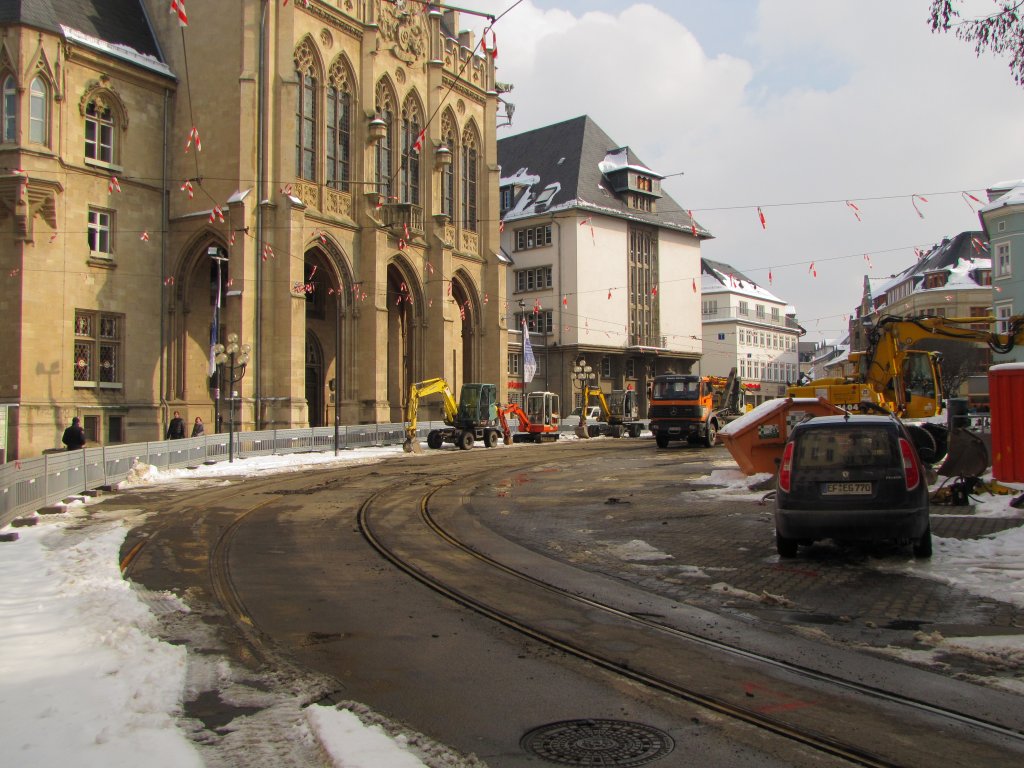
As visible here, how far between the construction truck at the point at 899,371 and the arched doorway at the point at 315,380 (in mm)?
23768

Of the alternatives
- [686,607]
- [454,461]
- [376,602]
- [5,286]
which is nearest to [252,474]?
[454,461]

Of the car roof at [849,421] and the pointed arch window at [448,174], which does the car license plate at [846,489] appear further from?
the pointed arch window at [448,174]

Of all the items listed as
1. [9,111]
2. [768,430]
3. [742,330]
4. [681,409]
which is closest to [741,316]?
[742,330]

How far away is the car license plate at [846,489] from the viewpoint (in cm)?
891

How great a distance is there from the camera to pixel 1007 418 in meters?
14.0

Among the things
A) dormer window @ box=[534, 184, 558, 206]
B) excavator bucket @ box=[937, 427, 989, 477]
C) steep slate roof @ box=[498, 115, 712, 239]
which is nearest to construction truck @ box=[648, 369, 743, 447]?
excavator bucket @ box=[937, 427, 989, 477]

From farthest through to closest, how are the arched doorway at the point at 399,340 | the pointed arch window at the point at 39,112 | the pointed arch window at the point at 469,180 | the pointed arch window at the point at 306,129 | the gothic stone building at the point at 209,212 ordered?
the pointed arch window at the point at 469,180 < the arched doorway at the point at 399,340 < the pointed arch window at the point at 306,129 < the gothic stone building at the point at 209,212 < the pointed arch window at the point at 39,112

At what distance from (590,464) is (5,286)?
68.7 feet

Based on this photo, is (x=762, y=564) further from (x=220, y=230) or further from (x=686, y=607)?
(x=220, y=230)

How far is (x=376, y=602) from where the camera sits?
7.73m

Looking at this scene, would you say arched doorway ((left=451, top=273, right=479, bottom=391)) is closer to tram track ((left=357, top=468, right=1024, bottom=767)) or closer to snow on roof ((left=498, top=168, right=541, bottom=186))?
snow on roof ((left=498, top=168, right=541, bottom=186))

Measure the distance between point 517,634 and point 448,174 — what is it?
4256cm

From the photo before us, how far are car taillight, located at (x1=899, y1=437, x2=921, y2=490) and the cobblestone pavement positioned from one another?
0.90m

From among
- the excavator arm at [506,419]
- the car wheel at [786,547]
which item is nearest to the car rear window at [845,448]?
the car wheel at [786,547]
